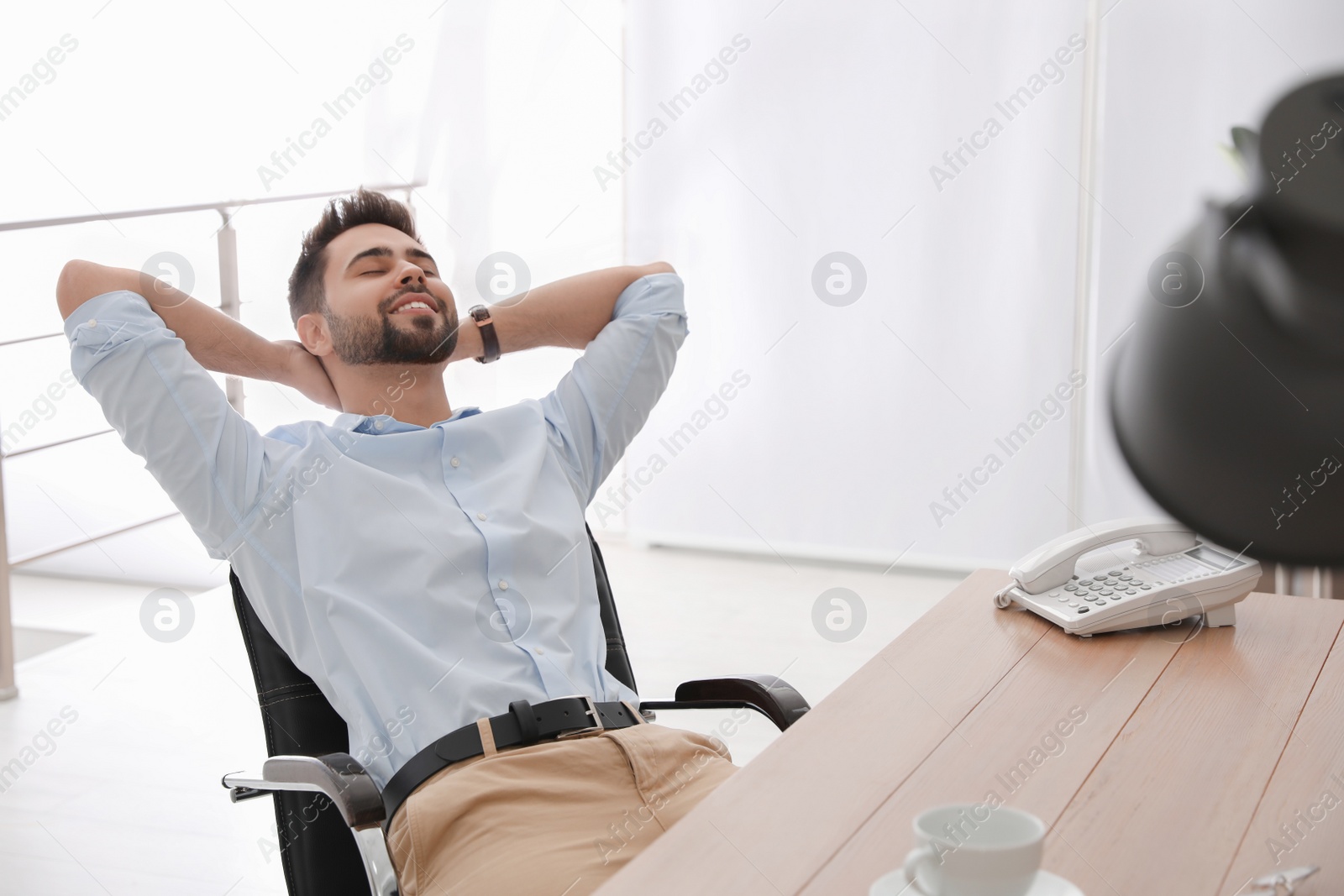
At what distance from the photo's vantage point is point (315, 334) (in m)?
1.91

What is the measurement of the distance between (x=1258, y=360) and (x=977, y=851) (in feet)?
1.84

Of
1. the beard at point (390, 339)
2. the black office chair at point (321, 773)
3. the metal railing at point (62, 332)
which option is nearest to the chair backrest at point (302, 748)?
the black office chair at point (321, 773)

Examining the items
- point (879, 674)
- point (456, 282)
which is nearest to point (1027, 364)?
point (456, 282)

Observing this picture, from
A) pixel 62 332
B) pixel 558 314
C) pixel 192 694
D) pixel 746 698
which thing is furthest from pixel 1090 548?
pixel 192 694

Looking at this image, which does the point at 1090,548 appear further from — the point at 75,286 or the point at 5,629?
the point at 5,629

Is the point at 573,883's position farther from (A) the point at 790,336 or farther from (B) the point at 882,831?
(A) the point at 790,336

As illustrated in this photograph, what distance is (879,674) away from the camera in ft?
4.39

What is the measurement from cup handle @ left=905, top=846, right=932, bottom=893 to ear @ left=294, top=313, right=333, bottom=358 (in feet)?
4.39

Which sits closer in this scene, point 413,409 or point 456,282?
point 413,409

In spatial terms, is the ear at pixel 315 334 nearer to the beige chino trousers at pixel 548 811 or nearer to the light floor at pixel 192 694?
the beige chino trousers at pixel 548 811

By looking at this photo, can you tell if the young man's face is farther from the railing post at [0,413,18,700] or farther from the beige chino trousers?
the railing post at [0,413,18,700]

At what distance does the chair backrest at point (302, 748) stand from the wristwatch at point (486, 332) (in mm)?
557

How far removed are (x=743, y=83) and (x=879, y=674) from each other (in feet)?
9.55

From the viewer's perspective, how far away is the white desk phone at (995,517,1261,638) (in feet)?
4.73
